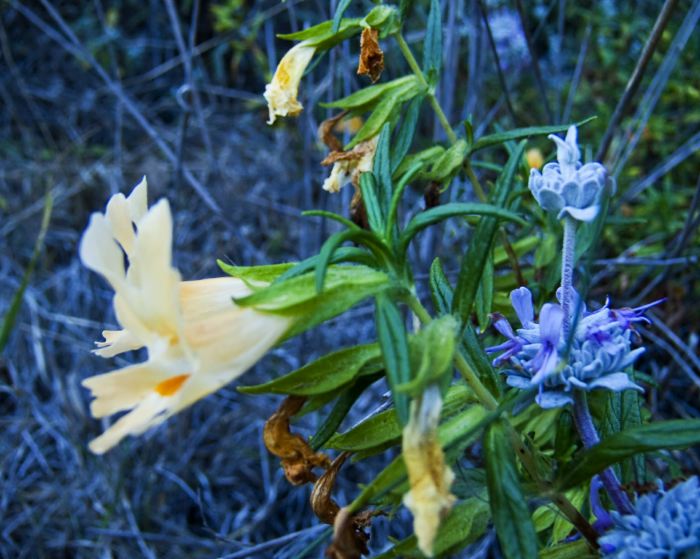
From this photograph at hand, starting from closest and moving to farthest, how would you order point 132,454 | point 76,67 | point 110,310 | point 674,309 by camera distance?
point 674,309, point 132,454, point 110,310, point 76,67

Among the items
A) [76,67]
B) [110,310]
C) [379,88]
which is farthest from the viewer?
[76,67]

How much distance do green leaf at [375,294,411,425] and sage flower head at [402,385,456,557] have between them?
0.04 feet

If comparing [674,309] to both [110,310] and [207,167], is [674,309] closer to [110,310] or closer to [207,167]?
[110,310]

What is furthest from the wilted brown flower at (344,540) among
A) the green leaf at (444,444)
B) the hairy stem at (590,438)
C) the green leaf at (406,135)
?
the green leaf at (406,135)

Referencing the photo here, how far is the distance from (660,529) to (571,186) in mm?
299

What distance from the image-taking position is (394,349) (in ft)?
2.10

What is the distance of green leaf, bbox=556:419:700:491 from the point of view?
657 millimetres

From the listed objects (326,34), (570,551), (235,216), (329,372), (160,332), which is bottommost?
(235,216)

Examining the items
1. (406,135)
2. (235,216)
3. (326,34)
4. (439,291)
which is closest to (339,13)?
(326,34)

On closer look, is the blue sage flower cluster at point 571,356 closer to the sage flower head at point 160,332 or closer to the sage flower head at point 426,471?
the sage flower head at point 426,471

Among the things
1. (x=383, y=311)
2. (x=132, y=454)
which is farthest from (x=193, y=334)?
(x=132, y=454)

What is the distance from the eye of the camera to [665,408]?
69.3 inches

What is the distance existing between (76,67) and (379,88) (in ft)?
8.42

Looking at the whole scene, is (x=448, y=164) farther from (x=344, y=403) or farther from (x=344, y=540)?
(x=344, y=540)
